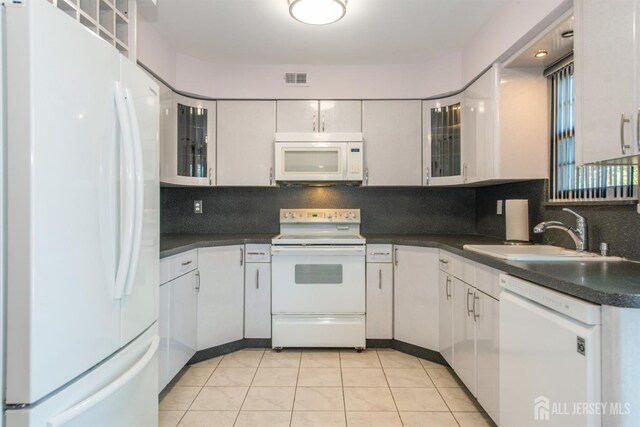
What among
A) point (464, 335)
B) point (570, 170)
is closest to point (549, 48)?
point (570, 170)

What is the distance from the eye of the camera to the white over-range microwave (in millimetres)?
2740

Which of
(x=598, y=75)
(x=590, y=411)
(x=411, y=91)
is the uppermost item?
(x=411, y=91)

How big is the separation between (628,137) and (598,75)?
11.8 inches

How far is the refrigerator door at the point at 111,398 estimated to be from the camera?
885 millimetres

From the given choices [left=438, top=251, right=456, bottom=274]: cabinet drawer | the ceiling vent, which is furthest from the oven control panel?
the ceiling vent

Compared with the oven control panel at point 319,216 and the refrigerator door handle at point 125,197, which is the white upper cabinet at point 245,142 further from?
the refrigerator door handle at point 125,197

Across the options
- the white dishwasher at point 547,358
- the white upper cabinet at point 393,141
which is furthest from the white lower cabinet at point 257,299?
the white dishwasher at point 547,358

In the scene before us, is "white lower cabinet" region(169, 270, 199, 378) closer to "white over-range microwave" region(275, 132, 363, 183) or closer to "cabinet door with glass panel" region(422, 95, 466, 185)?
"white over-range microwave" region(275, 132, 363, 183)

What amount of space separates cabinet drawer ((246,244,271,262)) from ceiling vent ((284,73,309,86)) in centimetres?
138

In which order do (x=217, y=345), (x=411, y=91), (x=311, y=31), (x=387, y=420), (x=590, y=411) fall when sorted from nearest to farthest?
1. (x=590, y=411)
2. (x=387, y=420)
3. (x=311, y=31)
4. (x=217, y=345)
5. (x=411, y=91)

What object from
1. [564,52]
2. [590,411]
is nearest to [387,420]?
[590,411]

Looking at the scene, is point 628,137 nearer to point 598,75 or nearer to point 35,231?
point 598,75

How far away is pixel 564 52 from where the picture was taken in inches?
75.0

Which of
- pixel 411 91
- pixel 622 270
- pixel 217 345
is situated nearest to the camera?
pixel 622 270
